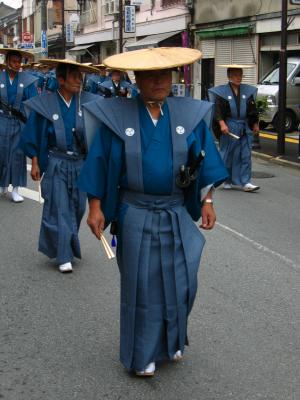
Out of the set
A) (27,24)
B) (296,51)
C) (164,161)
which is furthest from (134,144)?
(27,24)

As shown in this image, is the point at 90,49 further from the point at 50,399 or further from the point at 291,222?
the point at 50,399

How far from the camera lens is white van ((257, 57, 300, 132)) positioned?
1723 centimetres

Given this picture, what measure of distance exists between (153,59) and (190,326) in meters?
1.92

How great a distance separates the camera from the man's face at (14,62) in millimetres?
8125

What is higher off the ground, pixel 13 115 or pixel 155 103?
pixel 155 103

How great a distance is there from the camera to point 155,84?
136 inches

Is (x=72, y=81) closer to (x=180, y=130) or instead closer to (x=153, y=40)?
(x=180, y=130)

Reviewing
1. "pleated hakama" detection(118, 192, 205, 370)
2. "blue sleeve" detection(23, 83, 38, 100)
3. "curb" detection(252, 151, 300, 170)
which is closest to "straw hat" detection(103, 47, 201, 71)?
"pleated hakama" detection(118, 192, 205, 370)

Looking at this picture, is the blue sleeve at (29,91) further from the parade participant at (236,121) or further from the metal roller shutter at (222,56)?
the metal roller shutter at (222,56)

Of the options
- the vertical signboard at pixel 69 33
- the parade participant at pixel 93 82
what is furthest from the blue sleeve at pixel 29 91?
the vertical signboard at pixel 69 33

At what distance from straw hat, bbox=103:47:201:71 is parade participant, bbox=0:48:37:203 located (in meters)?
4.87

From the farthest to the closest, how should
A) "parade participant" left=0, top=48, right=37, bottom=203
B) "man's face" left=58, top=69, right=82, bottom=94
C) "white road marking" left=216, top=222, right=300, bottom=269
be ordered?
"parade participant" left=0, top=48, right=37, bottom=203, "white road marking" left=216, top=222, right=300, bottom=269, "man's face" left=58, top=69, right=82, bottom=94

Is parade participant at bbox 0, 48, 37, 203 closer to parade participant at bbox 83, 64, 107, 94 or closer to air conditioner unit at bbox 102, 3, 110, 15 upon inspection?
parade participant at bbox 83, 64, 107, 94

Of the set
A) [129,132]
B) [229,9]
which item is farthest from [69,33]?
[129,132]
